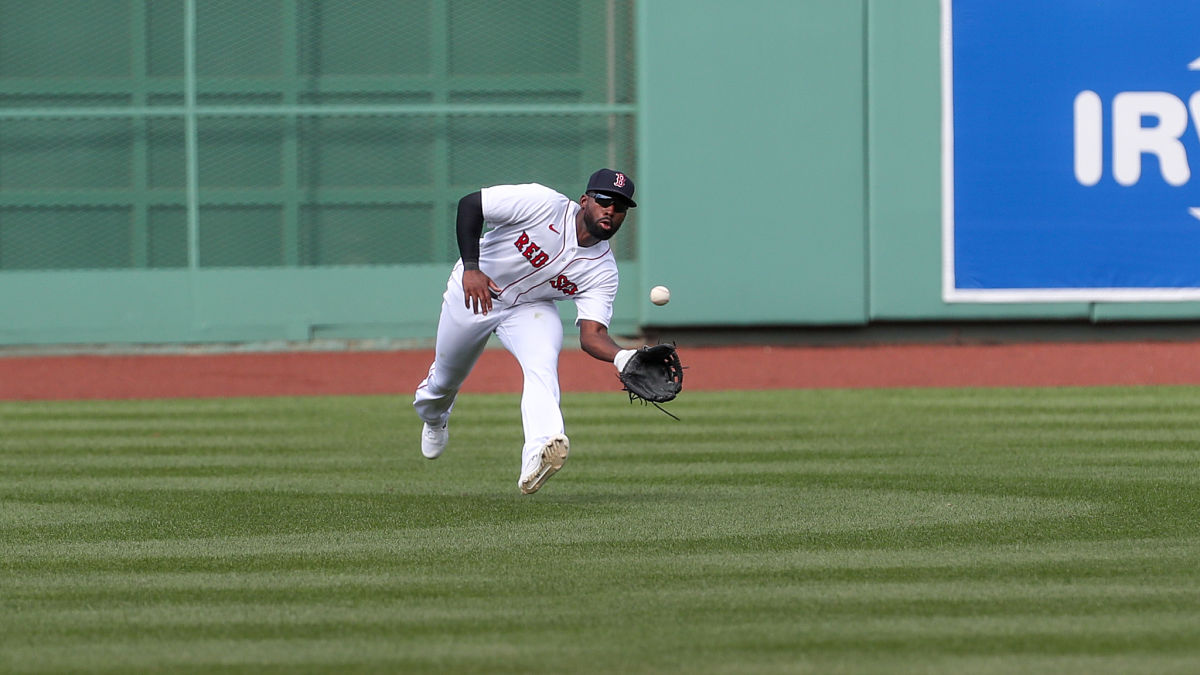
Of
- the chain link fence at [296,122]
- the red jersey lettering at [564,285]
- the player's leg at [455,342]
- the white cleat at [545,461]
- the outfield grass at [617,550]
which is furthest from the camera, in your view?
the chain link fence at [296,122]

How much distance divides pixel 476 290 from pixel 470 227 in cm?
28

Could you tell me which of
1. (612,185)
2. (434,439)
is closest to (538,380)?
(612,185)

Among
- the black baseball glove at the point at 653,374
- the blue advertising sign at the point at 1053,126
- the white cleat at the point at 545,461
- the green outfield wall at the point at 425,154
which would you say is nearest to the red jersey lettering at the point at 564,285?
the black baseball glove at the point at 653,374

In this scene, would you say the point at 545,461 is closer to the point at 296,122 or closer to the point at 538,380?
the point at 538,380

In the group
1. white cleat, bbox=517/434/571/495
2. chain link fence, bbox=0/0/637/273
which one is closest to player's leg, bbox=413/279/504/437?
white cleat, bbox=517/434/571/495

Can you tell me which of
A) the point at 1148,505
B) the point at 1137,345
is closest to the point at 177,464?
the point at 1148,505

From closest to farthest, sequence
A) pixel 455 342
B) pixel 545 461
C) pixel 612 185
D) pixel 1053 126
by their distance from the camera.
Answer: pixel 545 461 → pixel 612 185 → pixel 455 342 → pixel 1053 126

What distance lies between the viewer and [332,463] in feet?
30.9

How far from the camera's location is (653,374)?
24.4 feet

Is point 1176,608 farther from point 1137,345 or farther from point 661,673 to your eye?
point 1137,345

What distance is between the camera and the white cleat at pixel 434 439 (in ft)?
28.8

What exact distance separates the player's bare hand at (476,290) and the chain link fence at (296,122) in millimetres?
10816

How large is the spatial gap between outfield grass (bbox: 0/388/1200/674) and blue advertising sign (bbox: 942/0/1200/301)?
6.78m

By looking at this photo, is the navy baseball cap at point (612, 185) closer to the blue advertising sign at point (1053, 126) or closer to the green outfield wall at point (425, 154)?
the green outfield wall at point (425, 154)
